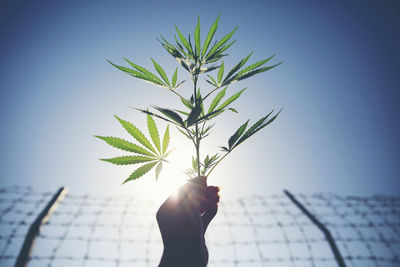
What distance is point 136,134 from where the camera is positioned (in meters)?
0.95

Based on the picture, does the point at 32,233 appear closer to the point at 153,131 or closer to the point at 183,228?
the point at 153,131

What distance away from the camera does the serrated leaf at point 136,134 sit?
0.91m

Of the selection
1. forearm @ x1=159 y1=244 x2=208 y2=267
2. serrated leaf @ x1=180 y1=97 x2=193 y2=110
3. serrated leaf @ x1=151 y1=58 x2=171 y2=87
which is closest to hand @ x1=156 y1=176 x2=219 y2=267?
forearm @ x1=159 y1=244 x2=208 y2=267

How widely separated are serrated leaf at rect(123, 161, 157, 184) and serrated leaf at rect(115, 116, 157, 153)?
0.08 meters

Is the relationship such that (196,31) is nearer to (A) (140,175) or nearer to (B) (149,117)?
(B) (149,117)

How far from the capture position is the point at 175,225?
2.43 feet

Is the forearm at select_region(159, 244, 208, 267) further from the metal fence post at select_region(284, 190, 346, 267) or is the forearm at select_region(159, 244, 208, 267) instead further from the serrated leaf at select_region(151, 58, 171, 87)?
the metal fence post at select_region(284, 190, 346, 267)

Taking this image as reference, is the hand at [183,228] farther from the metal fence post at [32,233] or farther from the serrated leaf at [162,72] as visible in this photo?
the metal fence post at [32,233]

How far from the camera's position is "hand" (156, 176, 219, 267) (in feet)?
2.41

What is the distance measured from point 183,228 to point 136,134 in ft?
1.52

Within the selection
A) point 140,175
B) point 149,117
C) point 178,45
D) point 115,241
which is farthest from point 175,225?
point 115,241

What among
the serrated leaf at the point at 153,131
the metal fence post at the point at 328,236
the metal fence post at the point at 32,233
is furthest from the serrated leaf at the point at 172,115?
A: the metal fence post at the point at 328,236

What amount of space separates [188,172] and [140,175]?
0.22m

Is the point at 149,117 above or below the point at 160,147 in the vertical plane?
above
